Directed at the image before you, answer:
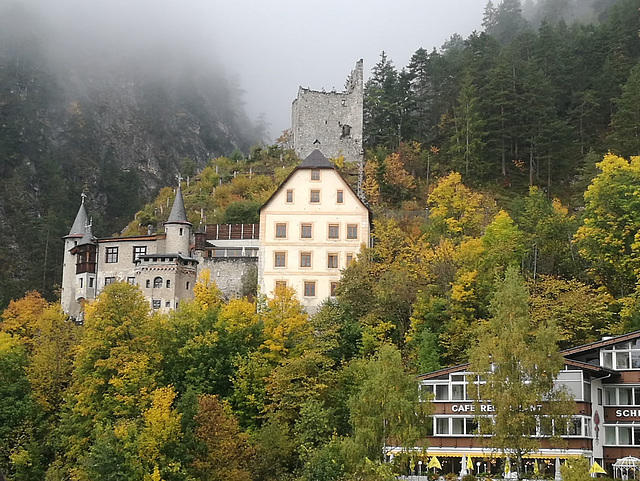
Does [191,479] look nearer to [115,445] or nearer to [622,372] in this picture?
[115,445]

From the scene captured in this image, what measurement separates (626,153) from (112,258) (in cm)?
3960

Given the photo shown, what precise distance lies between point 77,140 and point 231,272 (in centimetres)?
8282

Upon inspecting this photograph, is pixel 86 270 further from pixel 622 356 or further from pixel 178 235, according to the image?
pixel 622 356

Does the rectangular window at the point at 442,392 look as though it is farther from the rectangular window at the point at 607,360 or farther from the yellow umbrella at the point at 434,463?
the rectangular window at the point at 607,360

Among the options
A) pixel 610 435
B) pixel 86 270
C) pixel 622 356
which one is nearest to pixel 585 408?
pixel 610 435

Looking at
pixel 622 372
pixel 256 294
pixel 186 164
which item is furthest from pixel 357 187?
pixel 622 372

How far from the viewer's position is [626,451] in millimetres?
42562

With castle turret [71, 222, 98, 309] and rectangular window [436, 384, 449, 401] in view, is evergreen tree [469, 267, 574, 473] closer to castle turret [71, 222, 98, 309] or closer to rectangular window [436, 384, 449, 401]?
rectangular window [436, 384, 449, 401]

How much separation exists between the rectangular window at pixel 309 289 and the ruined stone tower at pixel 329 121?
28.1 meters

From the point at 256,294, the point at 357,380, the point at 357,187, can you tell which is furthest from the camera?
the point at 357,187

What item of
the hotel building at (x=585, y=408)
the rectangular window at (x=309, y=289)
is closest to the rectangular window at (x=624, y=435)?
the hotel building at (x=585, y=408)

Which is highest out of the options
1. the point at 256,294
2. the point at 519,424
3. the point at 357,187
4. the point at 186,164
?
the point at 186,164

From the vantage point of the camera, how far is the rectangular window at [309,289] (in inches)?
2458

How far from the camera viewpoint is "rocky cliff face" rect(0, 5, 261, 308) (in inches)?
4102
